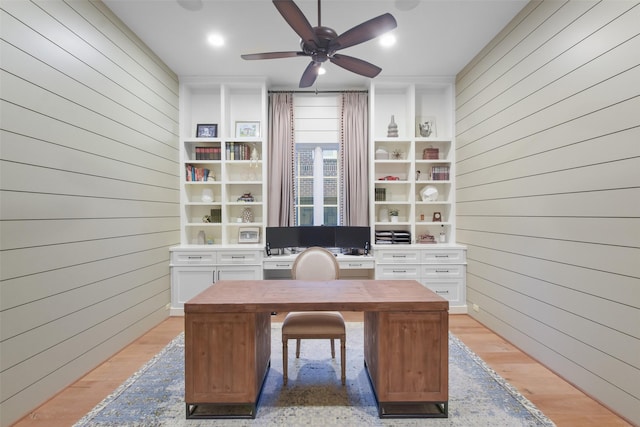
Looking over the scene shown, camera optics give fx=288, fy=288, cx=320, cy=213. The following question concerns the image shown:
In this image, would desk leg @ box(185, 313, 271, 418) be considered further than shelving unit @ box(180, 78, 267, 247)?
No

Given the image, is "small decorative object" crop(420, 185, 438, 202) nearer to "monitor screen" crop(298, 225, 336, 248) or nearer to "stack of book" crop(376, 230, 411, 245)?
"stack of book" crop(376, 230, 411, 245)

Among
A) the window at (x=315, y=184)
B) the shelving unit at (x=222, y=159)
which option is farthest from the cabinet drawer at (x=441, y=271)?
the shelving unit at (x=222, y=159)

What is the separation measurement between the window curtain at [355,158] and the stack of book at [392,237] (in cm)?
29

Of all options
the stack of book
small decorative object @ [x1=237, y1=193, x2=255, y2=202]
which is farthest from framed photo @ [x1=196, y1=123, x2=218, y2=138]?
the stack of book

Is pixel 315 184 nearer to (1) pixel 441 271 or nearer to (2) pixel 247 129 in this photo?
(2) pixel 247 129

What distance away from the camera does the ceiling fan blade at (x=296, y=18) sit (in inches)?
62.9

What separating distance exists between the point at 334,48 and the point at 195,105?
283 cm

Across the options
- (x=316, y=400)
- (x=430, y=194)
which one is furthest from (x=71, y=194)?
(x=430, y=194)

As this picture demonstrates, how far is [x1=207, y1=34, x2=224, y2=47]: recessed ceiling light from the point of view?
2928mm

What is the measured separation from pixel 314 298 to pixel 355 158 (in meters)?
2.58

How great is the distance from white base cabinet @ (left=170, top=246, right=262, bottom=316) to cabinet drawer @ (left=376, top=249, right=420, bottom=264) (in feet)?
5.01

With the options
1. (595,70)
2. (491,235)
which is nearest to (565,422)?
(491,235)

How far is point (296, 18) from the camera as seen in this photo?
1712mm

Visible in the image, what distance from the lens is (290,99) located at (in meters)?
4.06
